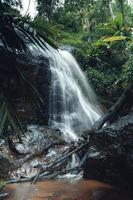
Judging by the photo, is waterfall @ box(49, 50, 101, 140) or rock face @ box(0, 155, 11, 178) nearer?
rock face @ box(0, 155, 11, 178)

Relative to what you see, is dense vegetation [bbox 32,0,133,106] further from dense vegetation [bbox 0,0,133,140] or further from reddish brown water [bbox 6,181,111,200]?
reddish brown water [bbox 6,181,111,200]

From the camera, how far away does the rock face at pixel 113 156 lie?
7.82 metres

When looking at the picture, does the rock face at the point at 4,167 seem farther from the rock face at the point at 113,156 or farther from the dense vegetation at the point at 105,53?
the dense vegetation at the point at 105,53

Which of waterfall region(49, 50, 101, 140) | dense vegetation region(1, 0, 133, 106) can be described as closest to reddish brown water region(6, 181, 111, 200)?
waterfall region(49, 50, 101, 140)

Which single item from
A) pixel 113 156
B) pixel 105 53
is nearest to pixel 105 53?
pixel 105 53

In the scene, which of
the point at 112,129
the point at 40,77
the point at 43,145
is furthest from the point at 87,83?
the point at 112,129

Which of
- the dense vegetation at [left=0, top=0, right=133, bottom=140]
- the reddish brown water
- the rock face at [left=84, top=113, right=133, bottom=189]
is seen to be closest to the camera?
the reddish brown water

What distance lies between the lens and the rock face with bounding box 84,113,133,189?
25.7 ft

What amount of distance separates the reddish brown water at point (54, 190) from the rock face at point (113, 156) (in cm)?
32

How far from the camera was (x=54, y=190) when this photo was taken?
7.91m

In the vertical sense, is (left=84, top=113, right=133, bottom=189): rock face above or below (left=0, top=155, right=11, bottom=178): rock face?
above

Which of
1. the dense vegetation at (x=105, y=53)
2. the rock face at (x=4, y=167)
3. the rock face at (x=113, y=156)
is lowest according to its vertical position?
the rock face at (x=4, y=167)

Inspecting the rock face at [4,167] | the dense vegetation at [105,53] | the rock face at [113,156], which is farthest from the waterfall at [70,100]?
the rock face at [113,156]

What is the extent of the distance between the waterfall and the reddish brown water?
17.0 feet
